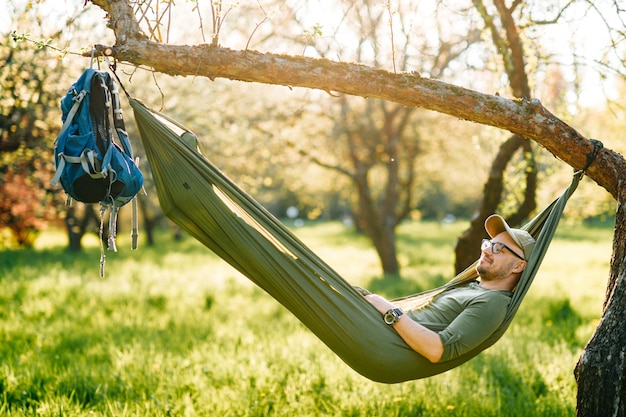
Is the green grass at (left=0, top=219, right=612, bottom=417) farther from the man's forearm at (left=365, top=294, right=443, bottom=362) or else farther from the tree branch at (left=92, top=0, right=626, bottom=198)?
the tree branch at (left=92, top=0, right=626, bottom=198)

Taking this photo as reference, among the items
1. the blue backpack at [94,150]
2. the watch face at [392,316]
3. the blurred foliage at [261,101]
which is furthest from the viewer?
the blurred foliage at [261,101]

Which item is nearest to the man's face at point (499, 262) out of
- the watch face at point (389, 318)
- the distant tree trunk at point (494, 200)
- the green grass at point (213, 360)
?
the watch face at point (389, 318)

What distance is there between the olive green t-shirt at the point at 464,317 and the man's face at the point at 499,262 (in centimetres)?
8

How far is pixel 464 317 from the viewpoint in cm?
238

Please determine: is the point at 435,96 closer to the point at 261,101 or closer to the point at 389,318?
the point at 389,318

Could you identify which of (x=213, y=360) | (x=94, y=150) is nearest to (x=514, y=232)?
(x=94, y=150)

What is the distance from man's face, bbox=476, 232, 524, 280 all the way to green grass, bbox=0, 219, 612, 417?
1027 millimetres

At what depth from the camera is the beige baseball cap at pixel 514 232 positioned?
8.56ft

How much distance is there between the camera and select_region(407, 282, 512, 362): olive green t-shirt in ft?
7.63

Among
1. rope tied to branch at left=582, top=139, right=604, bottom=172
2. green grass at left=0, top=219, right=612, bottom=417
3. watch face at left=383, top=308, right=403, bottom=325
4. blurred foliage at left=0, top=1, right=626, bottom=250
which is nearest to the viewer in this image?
watch face at left=383, top=308, right=403, bottom=325

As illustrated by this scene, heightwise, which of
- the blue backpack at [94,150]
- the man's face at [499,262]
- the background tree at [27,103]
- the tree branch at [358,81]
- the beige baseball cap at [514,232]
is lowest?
the man's face at [499,262]

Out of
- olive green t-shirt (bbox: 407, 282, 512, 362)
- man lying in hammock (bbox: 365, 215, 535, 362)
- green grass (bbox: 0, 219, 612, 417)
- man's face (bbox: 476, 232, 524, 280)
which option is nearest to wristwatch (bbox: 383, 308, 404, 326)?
man lying in hammock (bbox: 365, 215, 535, 362)

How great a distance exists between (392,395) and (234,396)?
36.5 inches

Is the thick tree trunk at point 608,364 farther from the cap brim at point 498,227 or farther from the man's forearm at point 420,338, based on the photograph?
the man's forearm at point 420,338
